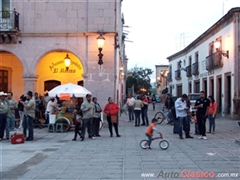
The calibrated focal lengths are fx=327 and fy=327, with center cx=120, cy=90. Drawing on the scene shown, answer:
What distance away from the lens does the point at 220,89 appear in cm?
2470

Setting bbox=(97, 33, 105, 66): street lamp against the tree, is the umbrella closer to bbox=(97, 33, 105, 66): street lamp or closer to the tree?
bbox=(97, 33, 105, 66): street lamp

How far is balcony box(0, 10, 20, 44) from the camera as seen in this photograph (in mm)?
15562

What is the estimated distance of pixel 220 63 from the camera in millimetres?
23328

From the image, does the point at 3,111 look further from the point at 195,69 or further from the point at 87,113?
the point at 195,69

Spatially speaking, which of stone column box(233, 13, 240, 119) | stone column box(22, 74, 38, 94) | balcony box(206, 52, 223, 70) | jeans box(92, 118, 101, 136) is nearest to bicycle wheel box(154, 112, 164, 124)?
stone column box(233, 13, 240, 119)

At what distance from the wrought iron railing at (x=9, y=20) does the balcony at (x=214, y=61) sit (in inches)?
561

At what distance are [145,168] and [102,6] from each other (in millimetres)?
10621

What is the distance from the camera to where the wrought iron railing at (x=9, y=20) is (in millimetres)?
15562

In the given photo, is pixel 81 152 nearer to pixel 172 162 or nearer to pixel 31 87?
pixel 172 162

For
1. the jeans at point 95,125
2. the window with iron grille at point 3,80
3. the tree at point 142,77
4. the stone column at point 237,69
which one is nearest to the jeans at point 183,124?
the jeans at point 95,125

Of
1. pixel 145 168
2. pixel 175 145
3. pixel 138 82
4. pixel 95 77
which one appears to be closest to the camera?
pixel 145 168

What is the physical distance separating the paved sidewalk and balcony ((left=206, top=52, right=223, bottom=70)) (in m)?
12.7

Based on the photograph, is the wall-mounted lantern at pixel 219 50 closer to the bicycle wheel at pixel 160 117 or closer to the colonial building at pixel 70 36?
the bicycle wheel at pixel 160 117

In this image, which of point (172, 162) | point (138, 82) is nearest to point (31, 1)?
point (172, 162)
